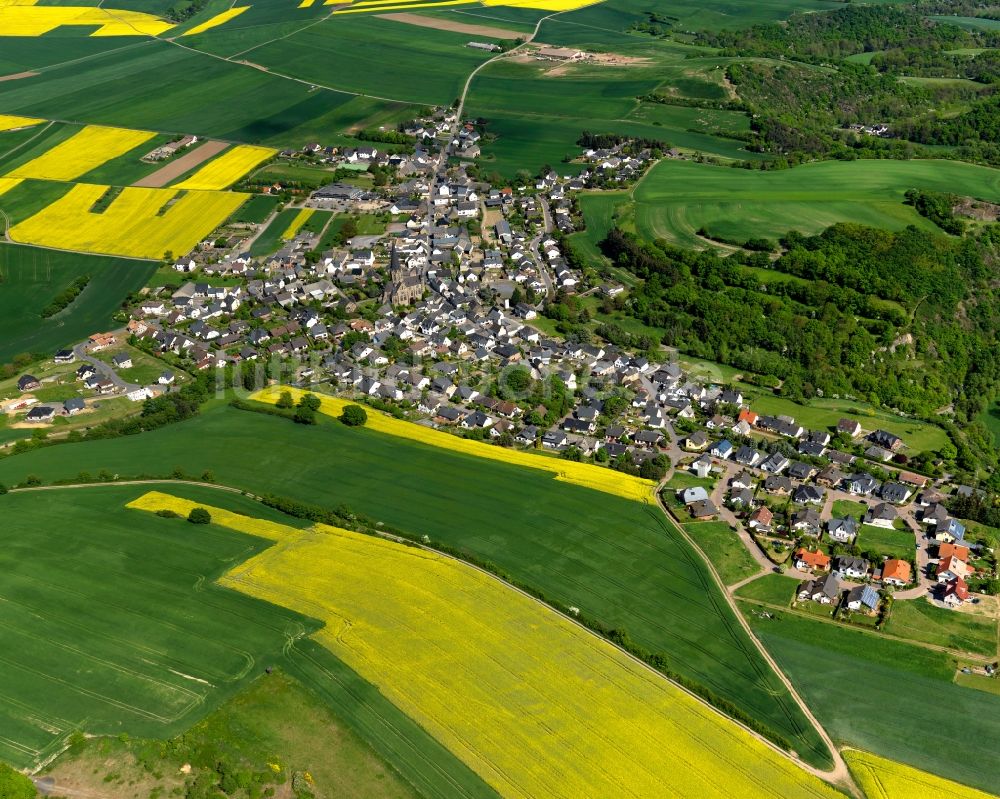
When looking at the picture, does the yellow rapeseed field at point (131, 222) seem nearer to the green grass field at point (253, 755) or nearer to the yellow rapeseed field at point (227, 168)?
the yellow rapeseed field at point (227, 168)

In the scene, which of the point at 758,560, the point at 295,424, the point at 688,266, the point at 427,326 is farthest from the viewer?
the point at 688,266

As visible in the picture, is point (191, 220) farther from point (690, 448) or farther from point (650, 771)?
point (650, 771)

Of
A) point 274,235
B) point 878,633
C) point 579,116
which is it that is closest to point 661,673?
point 878,633

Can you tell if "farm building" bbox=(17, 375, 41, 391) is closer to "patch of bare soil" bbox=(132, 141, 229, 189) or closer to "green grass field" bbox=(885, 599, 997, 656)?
"patch of bare soil" bbox=(132, 141, 229, 189)

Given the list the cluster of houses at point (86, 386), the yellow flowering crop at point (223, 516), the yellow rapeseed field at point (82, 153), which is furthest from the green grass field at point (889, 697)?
the yellow rapeseed field at point (82, 153)

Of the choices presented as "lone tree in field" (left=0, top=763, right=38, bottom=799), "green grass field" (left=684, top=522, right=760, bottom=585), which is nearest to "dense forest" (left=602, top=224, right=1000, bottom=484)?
"green grass field" (left=684, top=522, right=760, bottom=585)

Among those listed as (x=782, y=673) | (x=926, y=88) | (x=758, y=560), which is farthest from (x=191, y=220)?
(x=926, y=88)
